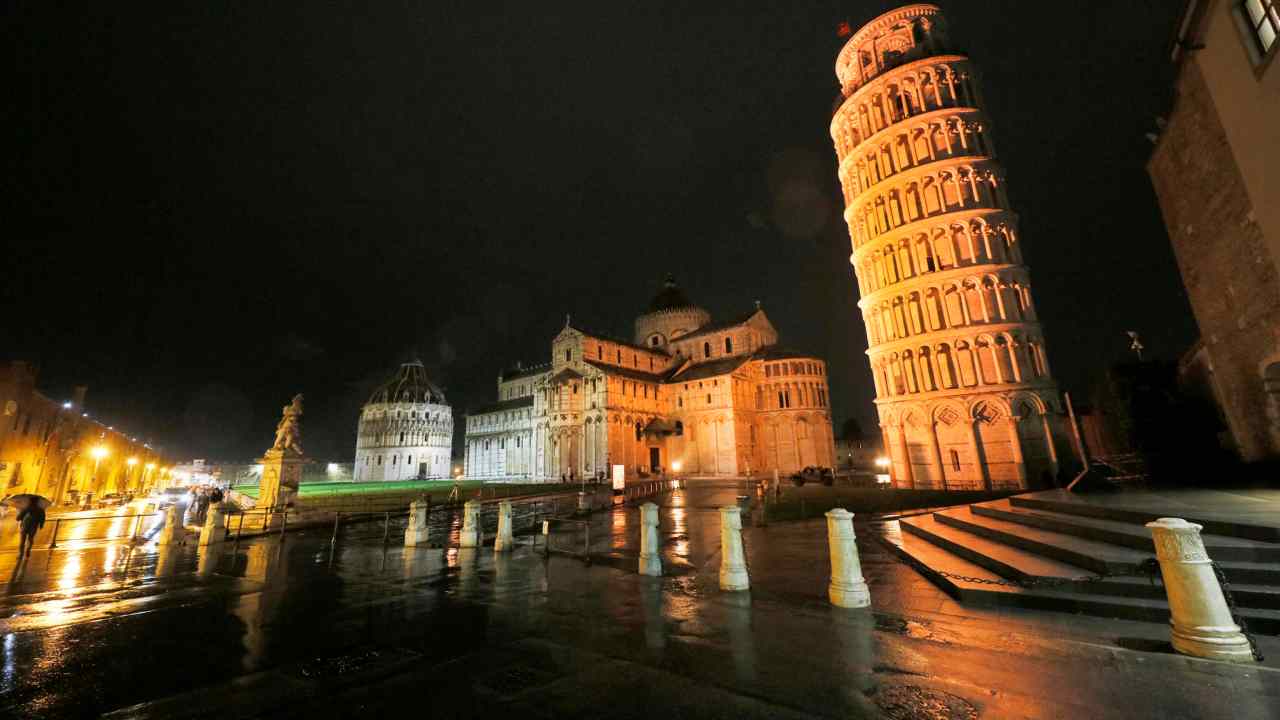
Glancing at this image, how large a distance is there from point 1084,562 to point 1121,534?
48.4 inches

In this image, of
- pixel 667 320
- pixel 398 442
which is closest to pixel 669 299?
pixel 667 320

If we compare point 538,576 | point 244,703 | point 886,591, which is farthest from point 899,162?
point 244,703

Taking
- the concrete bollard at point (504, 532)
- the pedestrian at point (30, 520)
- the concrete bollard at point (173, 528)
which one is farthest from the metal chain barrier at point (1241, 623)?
the pedestrian at point (30, 520)

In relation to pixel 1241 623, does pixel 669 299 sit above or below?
above

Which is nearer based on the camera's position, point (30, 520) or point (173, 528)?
point (30, 520)

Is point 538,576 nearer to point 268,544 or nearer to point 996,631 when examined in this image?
point 996,631

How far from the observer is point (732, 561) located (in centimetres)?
725


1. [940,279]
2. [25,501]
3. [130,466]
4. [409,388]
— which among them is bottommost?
[25,501]

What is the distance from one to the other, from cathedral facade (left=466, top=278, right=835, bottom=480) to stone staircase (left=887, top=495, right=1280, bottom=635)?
40726 mm

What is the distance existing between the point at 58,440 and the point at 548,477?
38.5m

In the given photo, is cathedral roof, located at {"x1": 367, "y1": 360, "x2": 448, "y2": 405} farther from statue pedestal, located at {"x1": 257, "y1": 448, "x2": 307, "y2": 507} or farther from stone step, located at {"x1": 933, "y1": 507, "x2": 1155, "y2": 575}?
stone step, located at {"x1": 933, "y1": 507, "x2": 1155, "y2": 575}

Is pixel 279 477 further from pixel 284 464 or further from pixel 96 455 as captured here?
pixel 96 455

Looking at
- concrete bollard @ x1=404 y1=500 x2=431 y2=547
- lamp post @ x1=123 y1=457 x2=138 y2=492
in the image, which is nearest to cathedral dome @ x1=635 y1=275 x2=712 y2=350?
concrete bollard @ x1=404 y1=500 x2=431 y2=547

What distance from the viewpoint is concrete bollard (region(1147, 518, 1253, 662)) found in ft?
14.0
